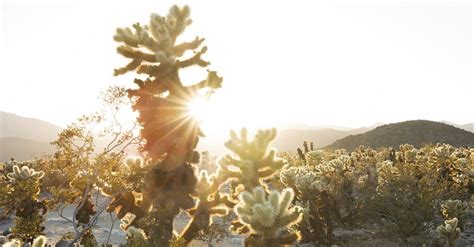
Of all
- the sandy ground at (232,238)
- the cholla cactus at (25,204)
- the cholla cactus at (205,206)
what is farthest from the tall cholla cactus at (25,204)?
the cholla cactus at (205,206)

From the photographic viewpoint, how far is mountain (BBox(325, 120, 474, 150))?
50.0m

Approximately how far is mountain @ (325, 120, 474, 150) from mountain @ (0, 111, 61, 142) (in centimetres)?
10217

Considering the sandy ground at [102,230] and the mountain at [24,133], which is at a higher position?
the sandy ground at [102,230]

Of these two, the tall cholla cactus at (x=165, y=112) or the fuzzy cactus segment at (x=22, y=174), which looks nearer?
the tall cholla cactus at (x=165, y=112)

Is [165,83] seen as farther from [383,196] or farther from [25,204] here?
[383,196]

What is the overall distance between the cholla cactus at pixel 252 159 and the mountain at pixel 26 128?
133540mm

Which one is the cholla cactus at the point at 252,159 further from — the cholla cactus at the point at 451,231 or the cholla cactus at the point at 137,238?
the cholla cactus at the point at 451,231

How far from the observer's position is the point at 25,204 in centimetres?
1330

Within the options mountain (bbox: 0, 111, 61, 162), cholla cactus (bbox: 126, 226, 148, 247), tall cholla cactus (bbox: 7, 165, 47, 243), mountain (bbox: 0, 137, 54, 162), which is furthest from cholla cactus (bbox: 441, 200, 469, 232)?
mountain (bbox: 0, 111, 61, 162)

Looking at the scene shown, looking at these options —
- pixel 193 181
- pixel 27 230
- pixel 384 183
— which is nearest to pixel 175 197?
pixel 193 181

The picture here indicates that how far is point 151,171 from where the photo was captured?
10.5 meters

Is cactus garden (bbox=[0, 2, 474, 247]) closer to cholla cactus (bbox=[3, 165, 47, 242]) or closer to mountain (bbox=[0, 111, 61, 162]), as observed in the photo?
cholla cactus (bbox=[3, 165, 47, 242])

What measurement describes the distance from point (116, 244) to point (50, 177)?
14449 millimetres

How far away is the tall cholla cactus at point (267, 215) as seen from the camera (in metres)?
7.81
